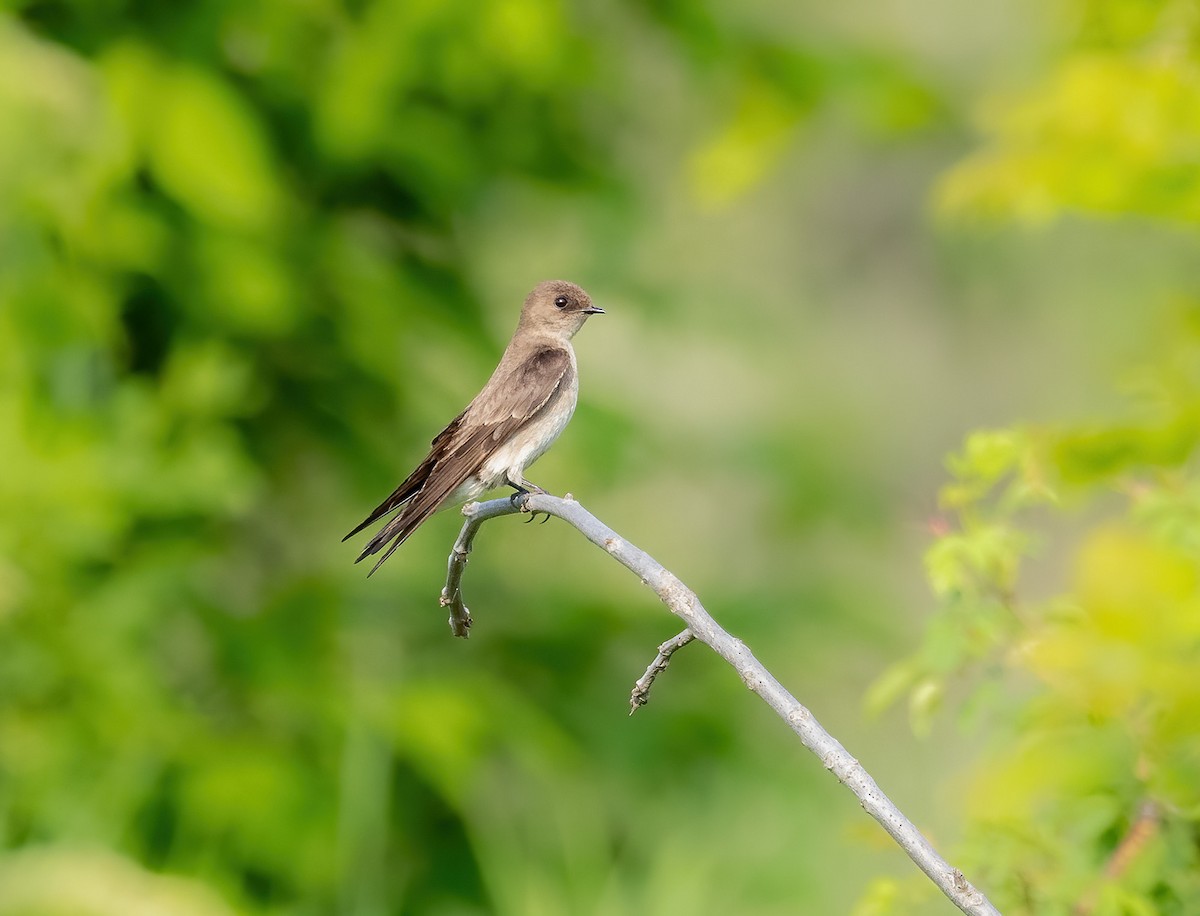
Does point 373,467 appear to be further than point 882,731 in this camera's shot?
No

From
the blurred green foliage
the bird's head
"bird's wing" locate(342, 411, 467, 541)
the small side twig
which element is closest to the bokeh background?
the blurred green foliage

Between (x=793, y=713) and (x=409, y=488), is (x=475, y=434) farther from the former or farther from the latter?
(x=793, y=713)

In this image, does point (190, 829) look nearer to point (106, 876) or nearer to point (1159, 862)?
point (106, 876)

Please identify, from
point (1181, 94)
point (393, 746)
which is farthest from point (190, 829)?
point (1181, 94)

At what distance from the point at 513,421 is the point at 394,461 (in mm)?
2251

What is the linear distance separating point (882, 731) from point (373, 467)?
3.06 m

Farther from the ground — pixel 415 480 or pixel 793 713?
pixel 415 480

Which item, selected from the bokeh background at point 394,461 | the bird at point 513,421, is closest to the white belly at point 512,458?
the bird at point 513,421

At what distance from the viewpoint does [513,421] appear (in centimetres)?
437

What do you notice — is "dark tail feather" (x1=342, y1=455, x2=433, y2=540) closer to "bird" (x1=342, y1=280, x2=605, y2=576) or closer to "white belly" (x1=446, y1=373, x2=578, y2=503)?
"bird" (x1=342, y1=280, x2=605, y2=576)

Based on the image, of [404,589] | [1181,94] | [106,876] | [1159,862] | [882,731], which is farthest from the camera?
[882,731]

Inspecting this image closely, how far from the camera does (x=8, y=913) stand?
4.80 meters

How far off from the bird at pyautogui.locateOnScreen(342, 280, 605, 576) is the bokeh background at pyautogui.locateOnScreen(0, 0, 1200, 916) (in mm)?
1175

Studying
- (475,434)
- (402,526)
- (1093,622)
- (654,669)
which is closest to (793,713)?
(654,669)
